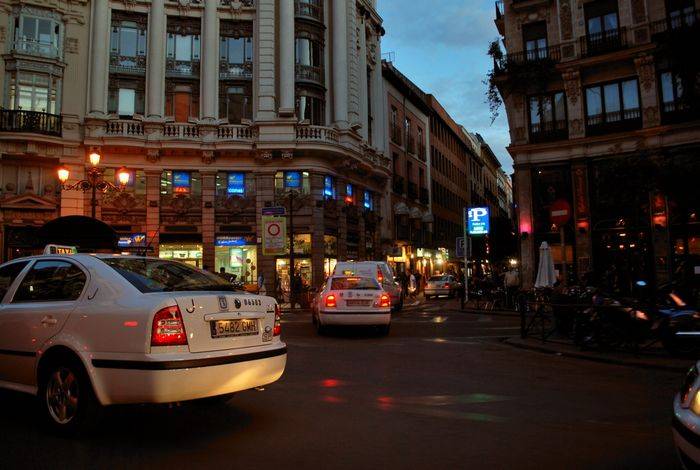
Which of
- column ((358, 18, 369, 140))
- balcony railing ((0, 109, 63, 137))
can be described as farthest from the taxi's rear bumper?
column ((358, 18, 369, 140))

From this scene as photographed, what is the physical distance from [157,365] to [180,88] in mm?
30425

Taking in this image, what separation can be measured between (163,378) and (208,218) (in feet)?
90.6

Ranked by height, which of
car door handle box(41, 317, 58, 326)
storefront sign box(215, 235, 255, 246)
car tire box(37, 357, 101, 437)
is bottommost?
car tire box(37, 357, 101, 437)

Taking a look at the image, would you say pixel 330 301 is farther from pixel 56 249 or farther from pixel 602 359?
pixel 56 249

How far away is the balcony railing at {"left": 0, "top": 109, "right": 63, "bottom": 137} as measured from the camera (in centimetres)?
2870

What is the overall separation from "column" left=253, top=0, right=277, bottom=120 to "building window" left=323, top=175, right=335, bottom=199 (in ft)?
15.2

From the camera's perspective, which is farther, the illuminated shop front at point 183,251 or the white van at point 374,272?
the illuminated shop front at point 183,251

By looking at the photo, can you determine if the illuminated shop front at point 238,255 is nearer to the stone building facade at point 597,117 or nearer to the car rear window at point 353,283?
the stone building facade at point 597,117

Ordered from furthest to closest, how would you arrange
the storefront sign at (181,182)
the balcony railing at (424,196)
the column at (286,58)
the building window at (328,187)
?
1. the balcony railing at (424,196)
2. the building window at (328,187)
3. the column at (286,58)
4. the storefront sign at (181,182)

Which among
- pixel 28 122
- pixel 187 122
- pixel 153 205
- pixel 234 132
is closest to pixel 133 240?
pixel 153 205

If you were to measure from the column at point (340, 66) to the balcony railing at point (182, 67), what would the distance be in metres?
8.07

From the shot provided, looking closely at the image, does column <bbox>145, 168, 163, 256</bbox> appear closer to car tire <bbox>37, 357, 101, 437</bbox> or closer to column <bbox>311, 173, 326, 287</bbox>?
column <bbox>311, 173, 326, 287</bbox>

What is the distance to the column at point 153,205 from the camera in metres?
30.6

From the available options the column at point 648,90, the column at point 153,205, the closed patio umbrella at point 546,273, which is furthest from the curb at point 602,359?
the column at point 153,205
